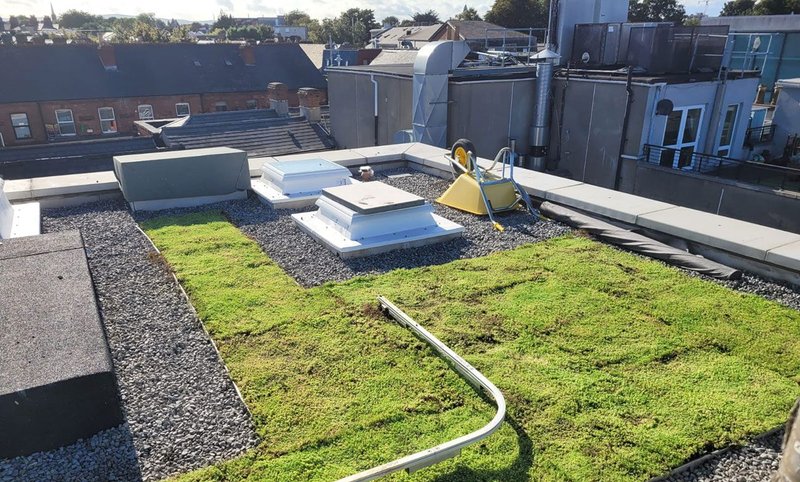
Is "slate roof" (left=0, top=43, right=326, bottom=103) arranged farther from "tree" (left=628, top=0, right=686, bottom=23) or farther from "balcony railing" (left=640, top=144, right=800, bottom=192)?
"tree" (left=628, top=0, right=686, bottom=23)

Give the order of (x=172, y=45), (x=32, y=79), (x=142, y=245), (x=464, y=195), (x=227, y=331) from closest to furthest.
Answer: (x=227, y=331) < (x=142, y=245) < (x=464, y=195) < (x=32, y=79) < (x=172, y=45)

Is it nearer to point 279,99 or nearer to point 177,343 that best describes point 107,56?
point 279,99

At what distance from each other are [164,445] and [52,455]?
0.73 m

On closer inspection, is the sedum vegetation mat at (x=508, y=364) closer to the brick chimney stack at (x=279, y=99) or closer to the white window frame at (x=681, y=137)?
the white window frame at (x=681, y=137)

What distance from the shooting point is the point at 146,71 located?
3075 centimetres

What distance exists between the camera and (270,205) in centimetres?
926

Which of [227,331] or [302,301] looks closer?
[227,331]

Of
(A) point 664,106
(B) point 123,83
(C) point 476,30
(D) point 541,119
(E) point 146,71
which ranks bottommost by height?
(B) point 123,83

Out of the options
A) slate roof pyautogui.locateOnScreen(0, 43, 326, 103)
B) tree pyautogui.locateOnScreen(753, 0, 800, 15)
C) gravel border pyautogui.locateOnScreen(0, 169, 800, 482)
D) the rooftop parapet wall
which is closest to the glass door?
the rooftop parapet wall

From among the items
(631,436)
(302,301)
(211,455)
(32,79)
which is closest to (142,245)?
(302,301)

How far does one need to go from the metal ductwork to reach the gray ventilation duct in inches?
103

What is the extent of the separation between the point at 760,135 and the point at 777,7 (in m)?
37.9

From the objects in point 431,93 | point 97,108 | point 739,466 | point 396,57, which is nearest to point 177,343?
point 739,466

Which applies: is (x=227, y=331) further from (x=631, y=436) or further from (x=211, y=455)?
(x=631, y=436)
